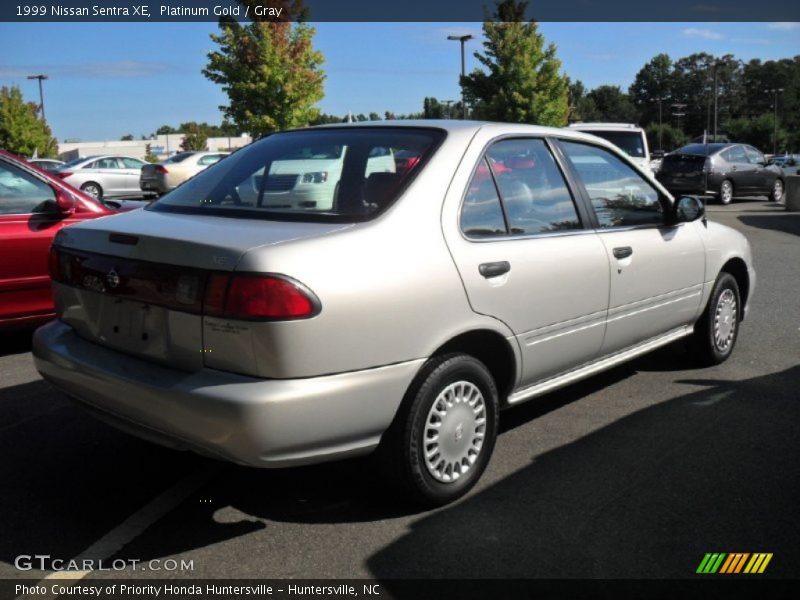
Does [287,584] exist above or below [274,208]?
below

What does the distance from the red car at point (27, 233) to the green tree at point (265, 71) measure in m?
21.7

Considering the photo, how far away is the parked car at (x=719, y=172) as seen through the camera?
2105 cm

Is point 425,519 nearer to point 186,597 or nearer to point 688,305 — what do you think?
point 186,597

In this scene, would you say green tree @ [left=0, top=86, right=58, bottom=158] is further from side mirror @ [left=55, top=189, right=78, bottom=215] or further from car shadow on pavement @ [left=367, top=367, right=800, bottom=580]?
car shadow on pavement @ [left=367, top=367, right=800, bottom=580]

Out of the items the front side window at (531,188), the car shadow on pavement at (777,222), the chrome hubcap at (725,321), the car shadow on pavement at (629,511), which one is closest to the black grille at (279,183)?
the front side window at (531,188)

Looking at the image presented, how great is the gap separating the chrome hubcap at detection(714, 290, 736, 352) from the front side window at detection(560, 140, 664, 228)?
102 centimetres

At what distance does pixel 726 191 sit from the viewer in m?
21.6

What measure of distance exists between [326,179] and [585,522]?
1856 millimetres

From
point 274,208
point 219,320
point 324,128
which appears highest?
point 324,128

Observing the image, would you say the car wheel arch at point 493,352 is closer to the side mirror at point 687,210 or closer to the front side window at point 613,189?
the front side window at point 613,189

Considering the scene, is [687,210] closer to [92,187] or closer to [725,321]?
[725,321]

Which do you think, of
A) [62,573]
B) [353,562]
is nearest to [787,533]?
[353,562]

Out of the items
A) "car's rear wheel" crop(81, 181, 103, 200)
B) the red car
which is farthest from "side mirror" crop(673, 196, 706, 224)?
"car's rear wheel" crop(81, 181, 103, 200)

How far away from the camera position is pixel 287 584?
2.87 metres
